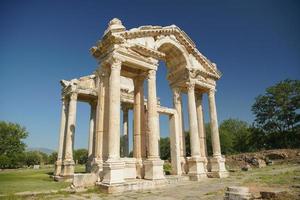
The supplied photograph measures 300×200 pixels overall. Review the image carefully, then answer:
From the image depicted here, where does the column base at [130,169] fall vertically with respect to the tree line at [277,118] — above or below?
below

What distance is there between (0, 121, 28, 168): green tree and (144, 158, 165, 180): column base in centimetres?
5428

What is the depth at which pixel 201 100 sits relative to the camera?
23094mm

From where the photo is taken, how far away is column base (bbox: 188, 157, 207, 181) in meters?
17.5

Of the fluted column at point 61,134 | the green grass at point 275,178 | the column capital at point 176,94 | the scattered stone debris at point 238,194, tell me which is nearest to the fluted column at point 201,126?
the column capital at point 176,94

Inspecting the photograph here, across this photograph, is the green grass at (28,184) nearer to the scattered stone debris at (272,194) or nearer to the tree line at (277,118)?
the scattered stone debris at (272,194)

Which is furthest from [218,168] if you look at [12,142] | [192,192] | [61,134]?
[12,142]

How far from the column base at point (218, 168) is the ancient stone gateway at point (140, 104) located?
3.3 inches

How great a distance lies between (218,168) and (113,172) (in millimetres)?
11405

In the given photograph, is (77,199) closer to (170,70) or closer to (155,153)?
(155,153)

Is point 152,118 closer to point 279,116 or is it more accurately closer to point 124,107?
point 124,107

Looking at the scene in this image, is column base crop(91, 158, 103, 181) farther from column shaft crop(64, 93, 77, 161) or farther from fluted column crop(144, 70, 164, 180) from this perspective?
column shaft crop(64, 93, 77, 161)

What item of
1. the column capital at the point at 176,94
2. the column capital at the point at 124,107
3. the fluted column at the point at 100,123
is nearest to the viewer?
the fluted column at the point at 100,123

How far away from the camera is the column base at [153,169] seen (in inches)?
544

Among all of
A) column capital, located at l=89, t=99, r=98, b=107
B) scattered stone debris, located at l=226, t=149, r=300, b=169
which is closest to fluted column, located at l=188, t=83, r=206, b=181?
column capital, located at l=89, t=99, r=98, b=107
